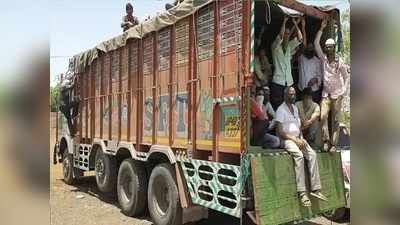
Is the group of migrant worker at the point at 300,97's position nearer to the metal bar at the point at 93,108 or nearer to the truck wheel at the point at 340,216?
the truck wheel at the point at 340,216

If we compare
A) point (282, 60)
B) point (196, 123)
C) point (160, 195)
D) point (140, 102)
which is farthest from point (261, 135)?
point (140, 102)

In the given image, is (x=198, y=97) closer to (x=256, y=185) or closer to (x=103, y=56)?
(x=256, y=185)

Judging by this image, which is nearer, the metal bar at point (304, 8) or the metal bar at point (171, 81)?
the metal bar at point (304, 8)

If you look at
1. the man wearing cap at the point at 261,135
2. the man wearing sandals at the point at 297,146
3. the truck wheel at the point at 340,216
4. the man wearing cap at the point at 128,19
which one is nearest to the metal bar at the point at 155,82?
the man wearing cap at the point at 261,135

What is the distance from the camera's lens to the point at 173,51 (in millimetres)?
6168

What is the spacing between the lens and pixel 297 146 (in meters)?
5.11

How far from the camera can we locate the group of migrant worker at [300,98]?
516cm

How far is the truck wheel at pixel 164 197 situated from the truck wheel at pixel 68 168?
4.28 m

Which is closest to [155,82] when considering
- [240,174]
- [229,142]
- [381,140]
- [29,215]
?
[229,142]

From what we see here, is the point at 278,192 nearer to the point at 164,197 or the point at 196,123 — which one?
the point at 196,123

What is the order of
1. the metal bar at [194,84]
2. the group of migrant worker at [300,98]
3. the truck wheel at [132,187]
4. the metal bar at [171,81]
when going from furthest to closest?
the truck wheel at [132,187]
the metal bar at [171,81]
the metal bar at [194,84]
the group of migrant worker at [300,98]

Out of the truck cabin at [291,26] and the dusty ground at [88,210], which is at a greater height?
the truck cabin at [291,26]

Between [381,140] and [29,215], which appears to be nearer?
[381,140]

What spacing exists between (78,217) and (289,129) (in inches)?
161
